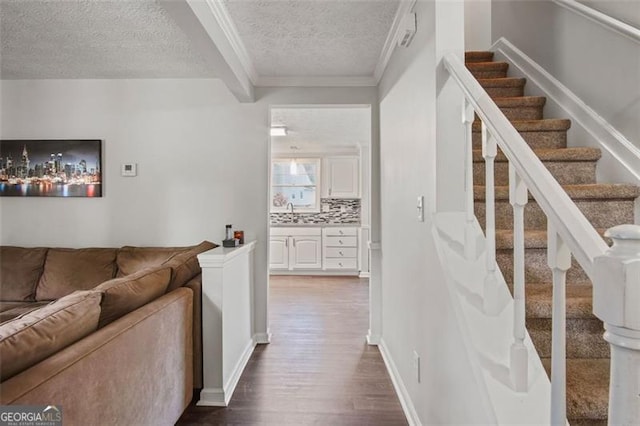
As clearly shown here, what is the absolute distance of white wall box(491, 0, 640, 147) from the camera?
1.63 meters

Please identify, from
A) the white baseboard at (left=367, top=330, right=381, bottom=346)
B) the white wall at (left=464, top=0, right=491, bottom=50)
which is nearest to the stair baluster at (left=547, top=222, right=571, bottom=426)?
the white baseboard at (left=367, top=330, right=381, bottom=346)

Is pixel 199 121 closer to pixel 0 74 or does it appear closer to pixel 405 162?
pixel 0 74

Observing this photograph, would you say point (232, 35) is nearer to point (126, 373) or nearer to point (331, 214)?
point (126, 373)

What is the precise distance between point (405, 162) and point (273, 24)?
4.00 ft

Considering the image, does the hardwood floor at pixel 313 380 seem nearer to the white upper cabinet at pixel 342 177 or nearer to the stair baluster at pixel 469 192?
the stair baluster at pixel 469 192

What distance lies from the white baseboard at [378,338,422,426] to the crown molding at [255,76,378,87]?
230cm

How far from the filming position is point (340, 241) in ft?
19.7

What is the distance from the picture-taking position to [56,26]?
7.32 feet

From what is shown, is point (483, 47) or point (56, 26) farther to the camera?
point (483, 47)

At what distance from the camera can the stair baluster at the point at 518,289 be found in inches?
36.8

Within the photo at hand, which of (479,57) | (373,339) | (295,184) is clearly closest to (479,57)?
(479,57)

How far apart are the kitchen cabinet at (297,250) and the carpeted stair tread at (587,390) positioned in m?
4.89

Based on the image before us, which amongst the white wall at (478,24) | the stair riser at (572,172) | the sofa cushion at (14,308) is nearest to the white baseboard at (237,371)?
the sofa cushion at (14,308)

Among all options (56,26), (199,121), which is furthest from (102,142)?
(56,26)
